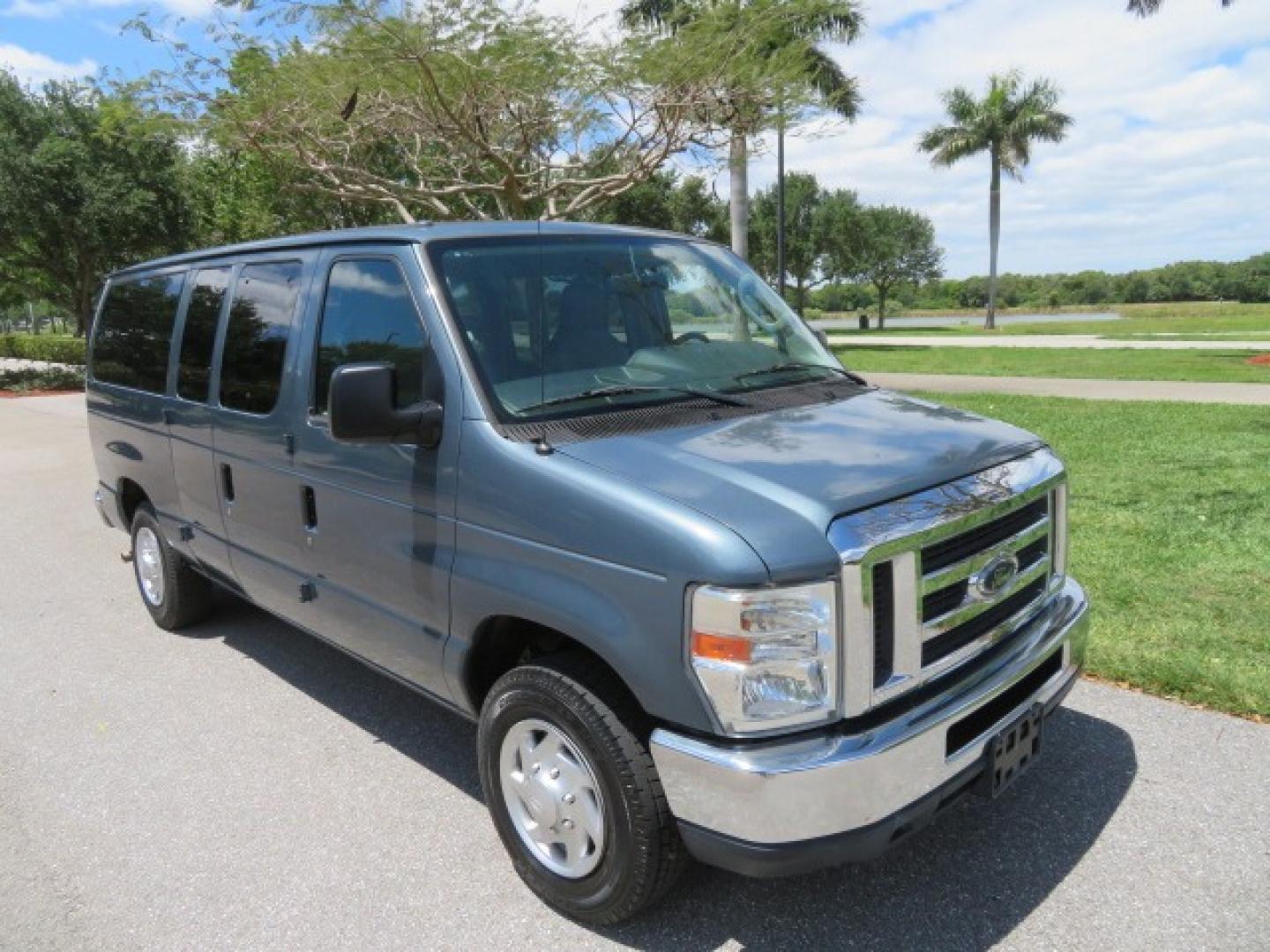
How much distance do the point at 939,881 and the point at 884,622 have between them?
1.07 m

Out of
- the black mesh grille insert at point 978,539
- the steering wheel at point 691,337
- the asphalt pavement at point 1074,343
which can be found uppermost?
the steering wheel at point 691,337

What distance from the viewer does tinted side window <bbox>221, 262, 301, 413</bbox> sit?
3.77 m

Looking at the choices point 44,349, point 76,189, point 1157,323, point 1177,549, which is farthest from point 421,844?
point 1157,323

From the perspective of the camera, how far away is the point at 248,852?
3188 millimetres

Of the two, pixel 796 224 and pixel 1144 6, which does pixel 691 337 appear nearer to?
pixel 1144 6

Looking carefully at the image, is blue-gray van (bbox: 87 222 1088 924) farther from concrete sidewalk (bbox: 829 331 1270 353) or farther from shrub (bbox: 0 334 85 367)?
shrub (bbox: 0 334 85 367)

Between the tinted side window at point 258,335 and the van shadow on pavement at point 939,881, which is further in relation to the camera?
the tinted side window at point 258,335

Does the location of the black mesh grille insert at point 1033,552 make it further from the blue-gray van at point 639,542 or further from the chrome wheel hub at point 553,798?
the chrome wheel hub at point 553,798

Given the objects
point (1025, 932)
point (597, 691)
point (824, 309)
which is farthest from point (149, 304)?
point (824, 309)

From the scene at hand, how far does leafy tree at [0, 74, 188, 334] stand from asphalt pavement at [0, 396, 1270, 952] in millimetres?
20483

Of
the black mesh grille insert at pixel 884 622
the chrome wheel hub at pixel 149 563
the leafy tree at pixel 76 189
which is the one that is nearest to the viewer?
the black mesh grille insert at pixel 884 622

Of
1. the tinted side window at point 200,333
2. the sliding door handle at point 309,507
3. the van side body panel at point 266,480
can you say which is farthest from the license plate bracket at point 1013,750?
the tinted side window at point 200,333

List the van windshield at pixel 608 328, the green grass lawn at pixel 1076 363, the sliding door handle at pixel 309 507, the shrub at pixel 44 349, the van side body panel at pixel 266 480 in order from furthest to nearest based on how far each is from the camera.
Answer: the shrub at pixel 44 349, the green grass lawn at pixel 1076 363, the van side body panel at pixel 266 480, the sliding door handle at pixel 309 507, the van windshield at pixel 608 328

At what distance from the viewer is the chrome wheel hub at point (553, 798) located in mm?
2654
